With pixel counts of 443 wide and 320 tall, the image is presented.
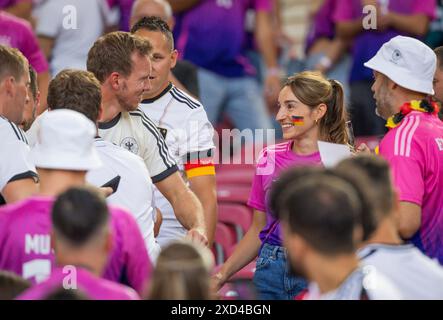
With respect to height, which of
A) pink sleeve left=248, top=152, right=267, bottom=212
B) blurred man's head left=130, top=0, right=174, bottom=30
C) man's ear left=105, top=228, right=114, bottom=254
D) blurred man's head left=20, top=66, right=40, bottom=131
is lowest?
pink sleeve left=248, top=152, right=267, bottom=212

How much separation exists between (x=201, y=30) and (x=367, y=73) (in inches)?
55.1

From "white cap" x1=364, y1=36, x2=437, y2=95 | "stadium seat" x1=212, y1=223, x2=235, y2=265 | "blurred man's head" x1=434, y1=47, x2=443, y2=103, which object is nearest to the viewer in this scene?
"white cap" x1=364, y1=36, x2=437, y2=95

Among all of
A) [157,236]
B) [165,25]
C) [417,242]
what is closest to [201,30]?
[165,25]

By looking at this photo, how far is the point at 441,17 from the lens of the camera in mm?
10094

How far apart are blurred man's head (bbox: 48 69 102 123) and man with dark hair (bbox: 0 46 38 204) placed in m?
0.26

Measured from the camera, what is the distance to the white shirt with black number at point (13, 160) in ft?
18.2

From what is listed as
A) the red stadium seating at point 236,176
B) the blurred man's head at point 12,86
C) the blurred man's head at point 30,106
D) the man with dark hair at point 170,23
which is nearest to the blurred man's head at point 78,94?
the blurred man's head at point 12,86

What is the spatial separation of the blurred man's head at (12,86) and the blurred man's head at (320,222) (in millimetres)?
2225

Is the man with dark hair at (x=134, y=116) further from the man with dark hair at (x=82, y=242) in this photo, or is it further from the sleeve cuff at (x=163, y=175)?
the man with dark hair at (x=82, y=242)

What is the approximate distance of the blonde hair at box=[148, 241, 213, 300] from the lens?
4070 millimetres

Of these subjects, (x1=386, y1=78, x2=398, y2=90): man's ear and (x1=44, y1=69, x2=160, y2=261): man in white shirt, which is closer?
(x1=44, y1=69, x2=160, y2=261): man in white shirt

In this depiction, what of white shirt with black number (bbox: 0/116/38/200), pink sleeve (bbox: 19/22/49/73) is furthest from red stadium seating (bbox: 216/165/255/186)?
white shirt with black number (bbox: 0/116/38/200)

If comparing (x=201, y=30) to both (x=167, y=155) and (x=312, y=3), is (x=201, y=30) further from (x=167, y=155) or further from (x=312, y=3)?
(x=167, y=155)

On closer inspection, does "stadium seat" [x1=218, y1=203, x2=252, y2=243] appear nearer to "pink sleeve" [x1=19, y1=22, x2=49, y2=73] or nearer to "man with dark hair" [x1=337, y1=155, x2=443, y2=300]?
"pink sleeve" [x1=19, y1=22, x2=49, y2=73]
